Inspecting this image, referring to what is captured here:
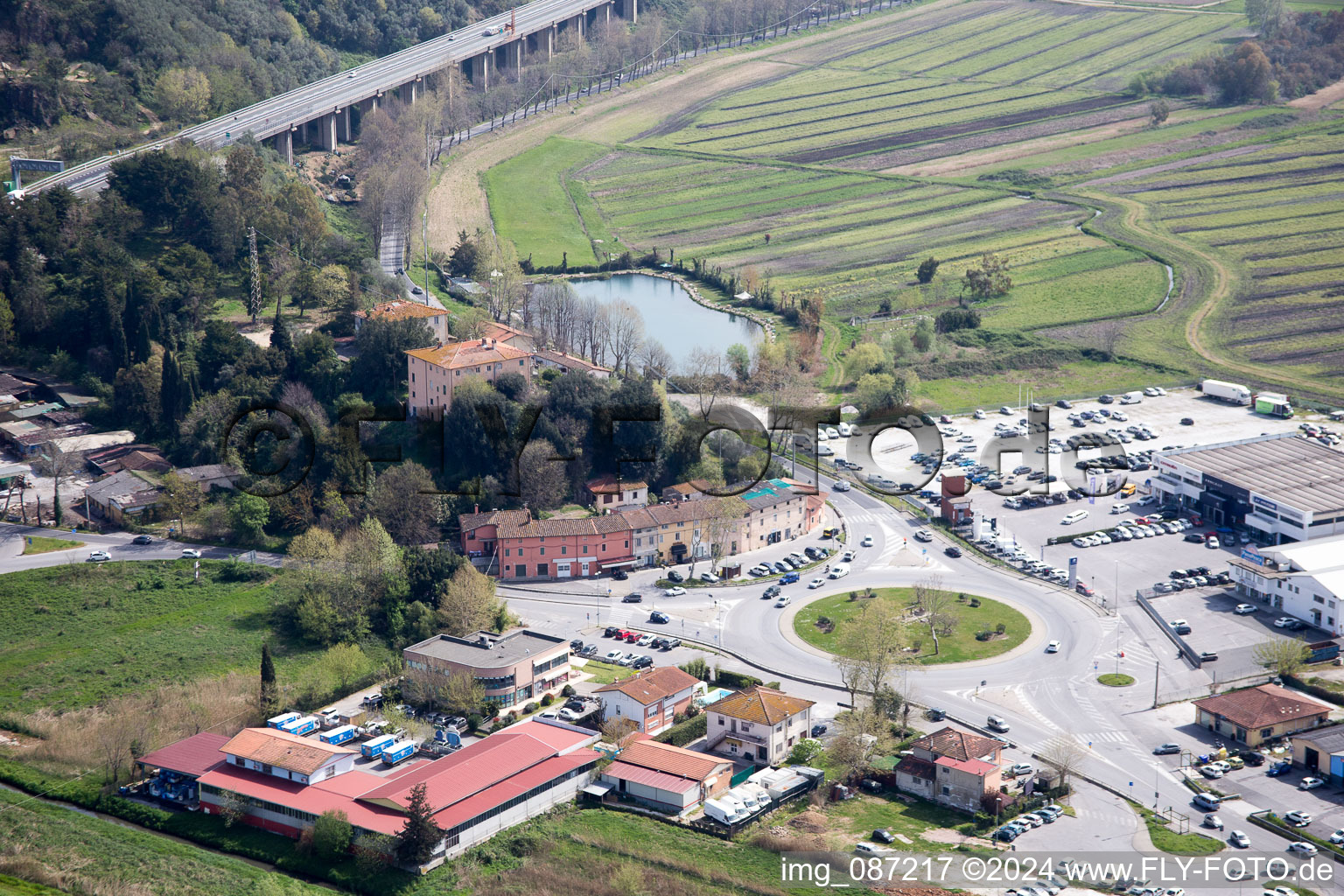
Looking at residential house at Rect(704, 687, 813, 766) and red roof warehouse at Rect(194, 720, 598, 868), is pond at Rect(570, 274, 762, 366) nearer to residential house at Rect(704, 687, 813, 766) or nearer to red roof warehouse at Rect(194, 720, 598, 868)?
residential house at Rect(704, 687, 813, 766)

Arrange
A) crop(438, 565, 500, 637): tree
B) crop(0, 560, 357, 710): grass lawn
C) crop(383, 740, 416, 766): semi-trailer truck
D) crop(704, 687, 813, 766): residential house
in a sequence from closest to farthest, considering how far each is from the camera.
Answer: crop(383, 740, 416, 766): semi-trailer truck, crop(704, 687, 813, 766): residential house, crop(0, 560, 357, 710): grass lawn, crop(438, 565, 500, 637): tree

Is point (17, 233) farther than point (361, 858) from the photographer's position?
Yes

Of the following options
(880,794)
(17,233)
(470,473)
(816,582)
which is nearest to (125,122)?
(17,233)

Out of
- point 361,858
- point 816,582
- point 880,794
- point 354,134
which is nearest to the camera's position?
point 361,858

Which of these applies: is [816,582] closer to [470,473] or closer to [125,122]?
[470,473]

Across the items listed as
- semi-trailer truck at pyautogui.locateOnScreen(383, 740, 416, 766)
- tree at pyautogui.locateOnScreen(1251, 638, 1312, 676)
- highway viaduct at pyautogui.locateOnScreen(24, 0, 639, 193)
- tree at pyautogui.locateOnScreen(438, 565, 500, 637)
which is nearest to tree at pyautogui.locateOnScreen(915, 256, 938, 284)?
highway viaduct at pyautogui.locateOnScreen(24, 0, 639, 193)

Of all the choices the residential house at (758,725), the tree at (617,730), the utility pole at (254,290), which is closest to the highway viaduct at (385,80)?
the utility pole at (254,290)
